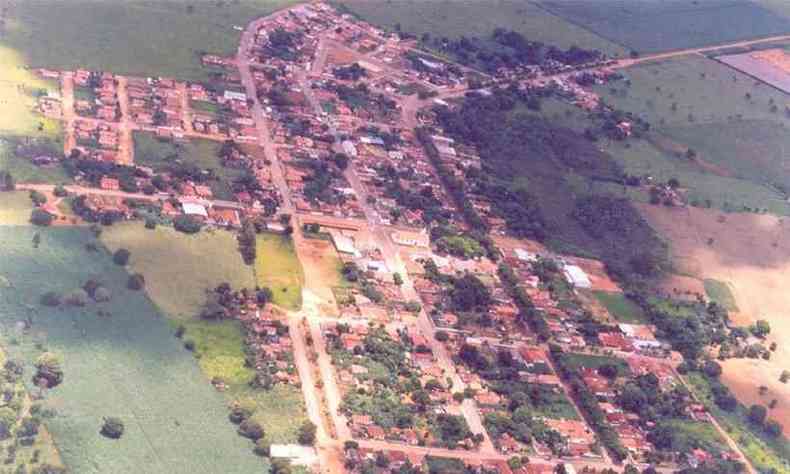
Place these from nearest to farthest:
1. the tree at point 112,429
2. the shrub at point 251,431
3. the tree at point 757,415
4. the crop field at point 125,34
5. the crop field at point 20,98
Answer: the tree at point 112,429 < the shrub at point 251,431 < the tree at point 757,415 < the crop field at point 20,98 < the crop field at point 125,34

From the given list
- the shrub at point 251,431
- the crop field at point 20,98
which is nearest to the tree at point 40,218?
the crop field at point 20,98

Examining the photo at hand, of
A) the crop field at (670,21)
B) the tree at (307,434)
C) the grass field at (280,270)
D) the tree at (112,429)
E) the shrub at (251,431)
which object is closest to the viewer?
the tree at (112,429)

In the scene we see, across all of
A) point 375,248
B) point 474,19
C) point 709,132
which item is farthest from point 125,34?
point 709,132

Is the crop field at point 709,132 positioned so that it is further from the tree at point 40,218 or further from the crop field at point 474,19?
the tree at point 40,218

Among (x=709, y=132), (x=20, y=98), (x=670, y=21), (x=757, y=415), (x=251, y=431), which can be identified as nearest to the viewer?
(x=251, y=431)

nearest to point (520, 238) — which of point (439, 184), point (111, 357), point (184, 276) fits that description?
point (439, 184)

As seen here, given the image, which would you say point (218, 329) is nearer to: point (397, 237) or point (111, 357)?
point (111, 357)

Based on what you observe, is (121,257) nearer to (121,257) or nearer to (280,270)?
(121,257)
